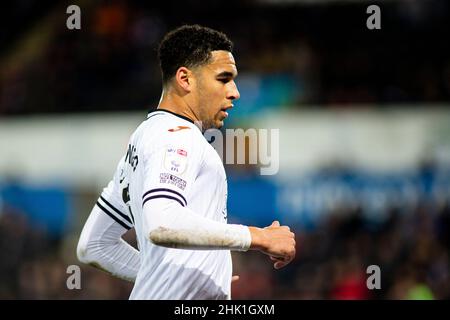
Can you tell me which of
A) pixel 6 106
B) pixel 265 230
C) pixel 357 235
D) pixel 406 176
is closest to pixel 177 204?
pixel 265 230

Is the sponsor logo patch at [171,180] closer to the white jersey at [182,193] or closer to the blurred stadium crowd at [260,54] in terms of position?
the white jersey at [182,193]

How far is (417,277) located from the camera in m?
12.2

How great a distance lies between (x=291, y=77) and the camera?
57.1 feet

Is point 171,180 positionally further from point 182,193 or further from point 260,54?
point 260,54

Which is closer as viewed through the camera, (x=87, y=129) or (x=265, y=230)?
(x=265, y=230)

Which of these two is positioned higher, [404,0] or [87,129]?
[404,0]

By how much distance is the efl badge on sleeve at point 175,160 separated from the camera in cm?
520

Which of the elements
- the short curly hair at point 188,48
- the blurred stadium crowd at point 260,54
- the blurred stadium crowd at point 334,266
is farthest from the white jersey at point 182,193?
the blurred stadium crowd at point 260,54

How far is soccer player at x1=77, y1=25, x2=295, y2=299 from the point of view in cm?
510

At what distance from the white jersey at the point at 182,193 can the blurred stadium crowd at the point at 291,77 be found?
6.87 m

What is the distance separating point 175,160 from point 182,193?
18 centimetres

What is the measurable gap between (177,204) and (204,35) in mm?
1129
